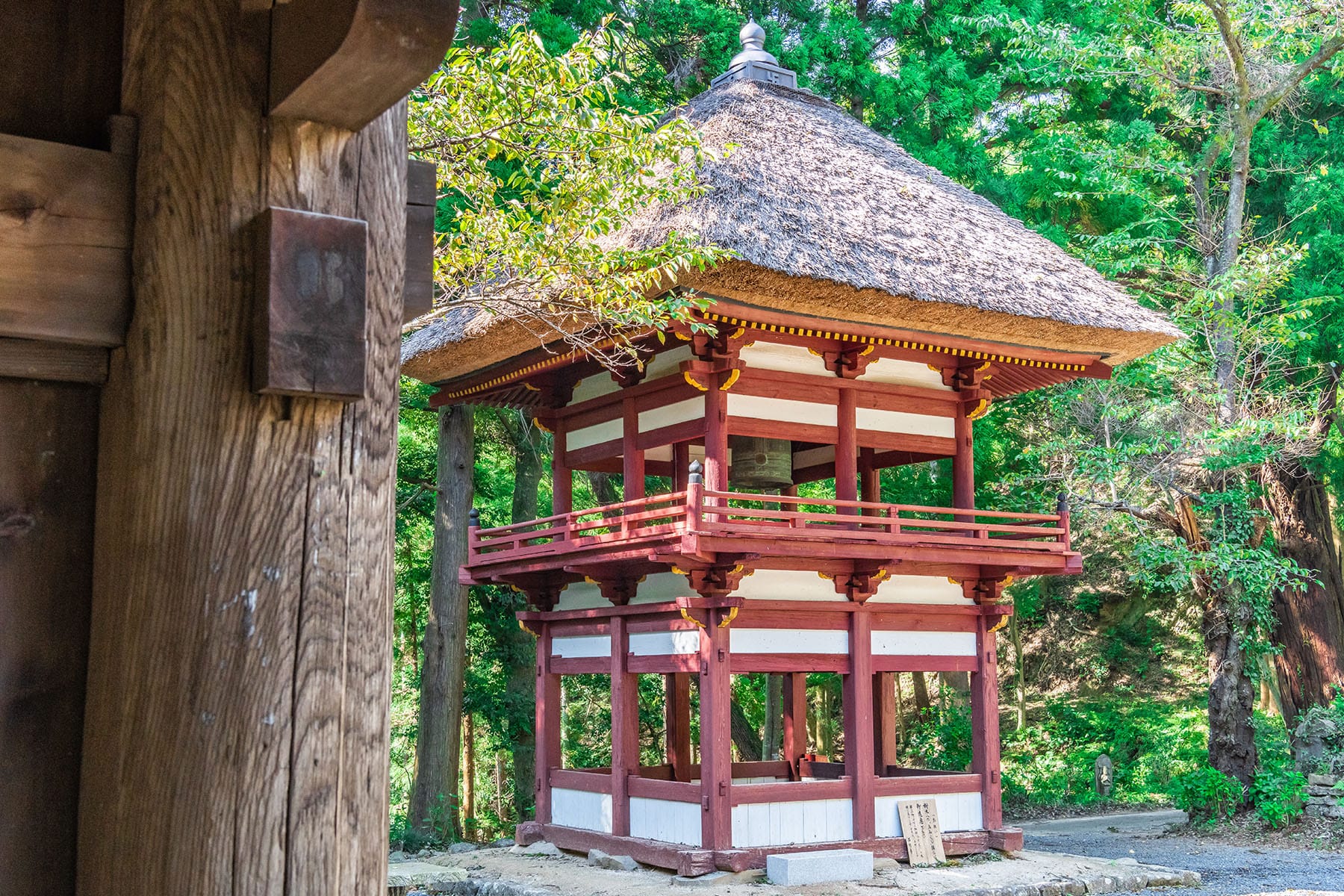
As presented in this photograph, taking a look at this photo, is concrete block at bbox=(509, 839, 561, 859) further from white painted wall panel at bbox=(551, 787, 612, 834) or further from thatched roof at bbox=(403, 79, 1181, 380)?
thatched roof at bbox=(403, 79, 1181, 380)

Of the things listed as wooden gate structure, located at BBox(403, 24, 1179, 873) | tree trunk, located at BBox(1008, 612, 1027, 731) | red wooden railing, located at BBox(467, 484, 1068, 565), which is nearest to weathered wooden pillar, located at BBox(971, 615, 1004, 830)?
wooden gate structure, located at BBox(403, 24, 1179, 873)

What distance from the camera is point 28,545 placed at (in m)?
1.82

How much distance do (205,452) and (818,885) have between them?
903 cm

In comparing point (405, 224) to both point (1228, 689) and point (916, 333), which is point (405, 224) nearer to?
point (916, 333)

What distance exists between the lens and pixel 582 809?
12.0 meters

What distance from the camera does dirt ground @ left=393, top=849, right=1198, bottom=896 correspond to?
9.69 meters

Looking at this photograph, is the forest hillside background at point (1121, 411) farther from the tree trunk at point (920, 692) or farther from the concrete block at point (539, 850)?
the concrete block at point (539, 850)

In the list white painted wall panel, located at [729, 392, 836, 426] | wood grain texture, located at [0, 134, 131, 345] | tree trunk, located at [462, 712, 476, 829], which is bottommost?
tree trunk, located at [462, 712, 476, 829]

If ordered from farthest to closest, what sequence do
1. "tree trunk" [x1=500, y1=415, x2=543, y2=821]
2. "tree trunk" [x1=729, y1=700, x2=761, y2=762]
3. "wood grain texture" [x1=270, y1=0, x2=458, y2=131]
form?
1. "tree trunk" [x1=729, y1=700, x2=761, y2=762]
2. "tree trunk" [x1=500, y1=415, x2=543, y2=821]
3. "wood grain texture" [x1=270, y1=0, x2=458, y2=131]

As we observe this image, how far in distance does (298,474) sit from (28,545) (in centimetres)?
44

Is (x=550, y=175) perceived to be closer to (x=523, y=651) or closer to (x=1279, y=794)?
(x=1279, y=794)

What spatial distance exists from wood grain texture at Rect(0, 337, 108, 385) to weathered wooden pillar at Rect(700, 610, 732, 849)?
28.3 feet

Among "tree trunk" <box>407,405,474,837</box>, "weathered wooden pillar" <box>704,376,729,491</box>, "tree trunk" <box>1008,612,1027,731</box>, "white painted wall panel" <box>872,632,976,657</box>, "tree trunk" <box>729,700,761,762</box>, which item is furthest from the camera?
"tree trunk" <box>1008,612,1027,731</box>

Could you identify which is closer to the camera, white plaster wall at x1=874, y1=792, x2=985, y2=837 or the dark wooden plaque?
the dark wooden plaque
